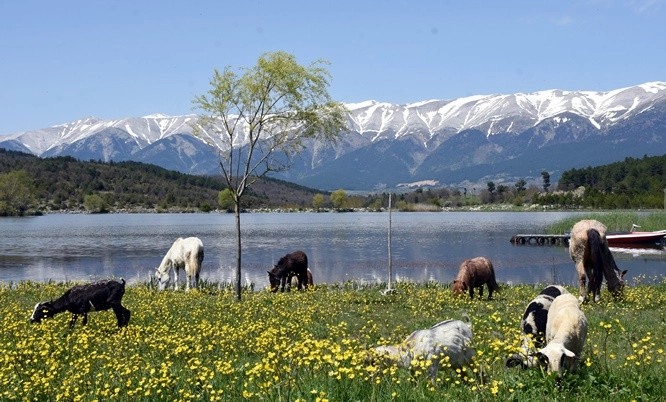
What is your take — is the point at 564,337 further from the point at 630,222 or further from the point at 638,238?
the point at 630,222

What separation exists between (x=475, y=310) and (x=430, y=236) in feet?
247

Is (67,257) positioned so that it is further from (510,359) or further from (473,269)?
(510,359)

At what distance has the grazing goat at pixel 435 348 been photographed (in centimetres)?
999

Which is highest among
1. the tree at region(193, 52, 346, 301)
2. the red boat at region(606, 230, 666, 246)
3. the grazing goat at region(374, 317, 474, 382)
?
the tree at region(193, 52, 346, 301)

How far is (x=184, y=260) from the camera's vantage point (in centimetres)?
3522

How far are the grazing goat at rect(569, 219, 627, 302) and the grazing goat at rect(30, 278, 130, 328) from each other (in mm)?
16221

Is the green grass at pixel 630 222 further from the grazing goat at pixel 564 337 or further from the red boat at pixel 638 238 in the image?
the grazing goat at pixel 564 337

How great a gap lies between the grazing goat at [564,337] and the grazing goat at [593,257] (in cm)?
1137

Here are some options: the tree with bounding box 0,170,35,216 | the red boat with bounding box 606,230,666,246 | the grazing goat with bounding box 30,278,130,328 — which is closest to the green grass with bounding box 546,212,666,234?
the red boat with bounding box 606,230,666,246

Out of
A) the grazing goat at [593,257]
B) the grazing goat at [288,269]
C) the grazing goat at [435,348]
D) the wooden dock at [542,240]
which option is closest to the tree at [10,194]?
the wooden dock at [542,240]

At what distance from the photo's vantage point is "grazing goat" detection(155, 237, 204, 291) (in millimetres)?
34594

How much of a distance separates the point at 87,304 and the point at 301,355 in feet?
34.0

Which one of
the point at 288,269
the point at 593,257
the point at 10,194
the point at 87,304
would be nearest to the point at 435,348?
the point at 87,304

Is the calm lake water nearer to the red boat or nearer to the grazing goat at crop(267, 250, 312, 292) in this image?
the red boat
